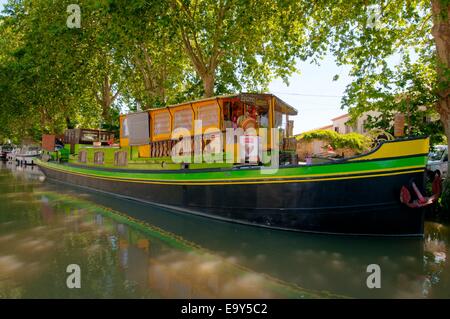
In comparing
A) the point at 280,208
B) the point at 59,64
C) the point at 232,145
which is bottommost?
the point at 280,208

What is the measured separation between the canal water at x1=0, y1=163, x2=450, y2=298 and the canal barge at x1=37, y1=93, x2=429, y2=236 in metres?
0.46

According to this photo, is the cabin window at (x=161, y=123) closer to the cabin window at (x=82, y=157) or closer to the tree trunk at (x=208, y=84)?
the tree trunk at (x=208, y=84)

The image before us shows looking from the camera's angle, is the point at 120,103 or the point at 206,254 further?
the point at 120,103

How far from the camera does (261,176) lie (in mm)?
8859

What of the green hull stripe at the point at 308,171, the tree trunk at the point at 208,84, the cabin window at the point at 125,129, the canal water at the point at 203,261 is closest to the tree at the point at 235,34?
the tree trunk at the point at 208,84

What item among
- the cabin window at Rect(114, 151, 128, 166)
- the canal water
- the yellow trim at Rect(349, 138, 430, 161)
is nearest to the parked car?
the canal water

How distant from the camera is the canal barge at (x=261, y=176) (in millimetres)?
7672

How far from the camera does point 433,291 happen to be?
213 inches

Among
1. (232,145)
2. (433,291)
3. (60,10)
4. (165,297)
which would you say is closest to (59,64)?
(60,10)

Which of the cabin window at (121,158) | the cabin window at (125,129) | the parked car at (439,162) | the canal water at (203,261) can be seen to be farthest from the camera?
the parked car at (439,162)

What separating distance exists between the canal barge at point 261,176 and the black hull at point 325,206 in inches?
0.8

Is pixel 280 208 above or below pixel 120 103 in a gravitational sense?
below
